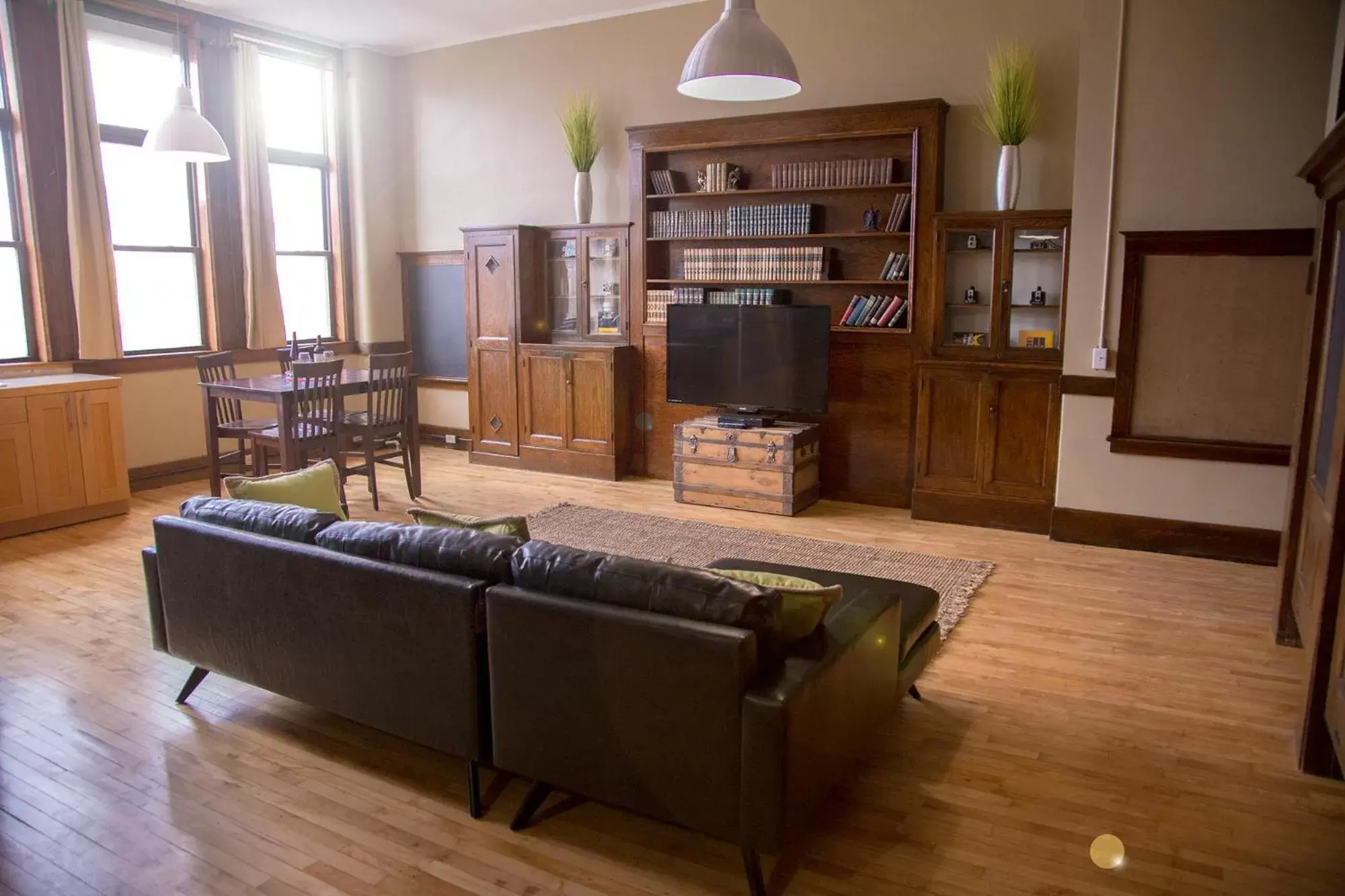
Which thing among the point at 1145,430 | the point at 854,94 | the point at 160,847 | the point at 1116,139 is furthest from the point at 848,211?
the point at 160,847

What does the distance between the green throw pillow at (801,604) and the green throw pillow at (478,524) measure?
29.6 inches

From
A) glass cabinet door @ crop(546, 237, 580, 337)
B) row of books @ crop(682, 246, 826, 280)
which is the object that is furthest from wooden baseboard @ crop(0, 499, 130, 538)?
row of books @ crop(682, 246, 826, 280)

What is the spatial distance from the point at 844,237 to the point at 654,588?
427 cm

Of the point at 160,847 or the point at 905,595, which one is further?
the point at 905,595

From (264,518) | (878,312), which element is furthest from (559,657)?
(878,312)

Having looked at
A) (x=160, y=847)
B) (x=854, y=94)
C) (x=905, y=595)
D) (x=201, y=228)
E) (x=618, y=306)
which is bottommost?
(x=160, y=847)

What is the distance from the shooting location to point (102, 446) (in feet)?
19.0

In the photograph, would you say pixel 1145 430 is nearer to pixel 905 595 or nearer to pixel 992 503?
pixel 992 503

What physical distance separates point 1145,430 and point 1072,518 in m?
0.60

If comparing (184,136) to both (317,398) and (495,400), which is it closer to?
(317,398)

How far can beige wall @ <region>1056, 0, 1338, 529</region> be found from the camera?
180 inches

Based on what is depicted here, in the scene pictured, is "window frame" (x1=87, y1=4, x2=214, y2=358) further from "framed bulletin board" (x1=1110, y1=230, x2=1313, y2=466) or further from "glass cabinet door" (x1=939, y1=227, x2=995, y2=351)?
"framed bulletin board" (x1=1110, y1=230, x2=1313, y2=466)

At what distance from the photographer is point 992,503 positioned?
5613 millimetres

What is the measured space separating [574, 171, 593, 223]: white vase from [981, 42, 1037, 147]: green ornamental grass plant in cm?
286
